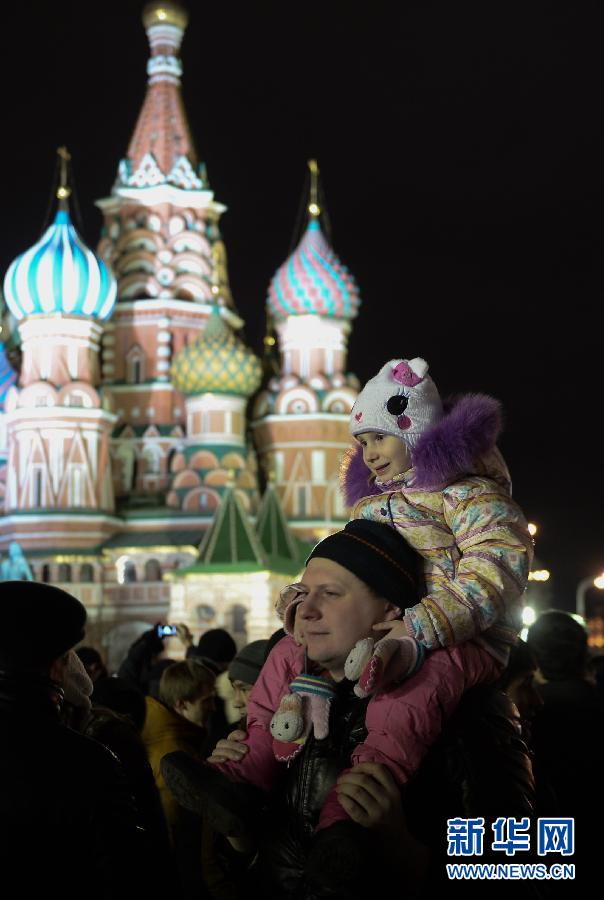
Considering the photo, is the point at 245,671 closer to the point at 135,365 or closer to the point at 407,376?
the point at 407,376

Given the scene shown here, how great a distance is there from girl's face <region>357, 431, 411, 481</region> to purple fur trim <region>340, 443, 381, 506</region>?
90mm

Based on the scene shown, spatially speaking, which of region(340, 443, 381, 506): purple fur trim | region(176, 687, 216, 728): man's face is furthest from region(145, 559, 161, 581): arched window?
region(340, 443, 381, 506): purple fur trim

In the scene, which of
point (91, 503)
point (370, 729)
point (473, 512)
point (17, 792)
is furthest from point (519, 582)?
point (91, 503)

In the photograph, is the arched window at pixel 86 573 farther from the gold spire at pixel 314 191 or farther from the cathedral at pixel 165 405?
the gold spire at pixel 314 191

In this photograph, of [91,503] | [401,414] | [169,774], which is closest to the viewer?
[169,774]

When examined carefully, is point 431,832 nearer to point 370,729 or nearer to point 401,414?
point 370,729

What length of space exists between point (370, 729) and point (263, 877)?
438mm

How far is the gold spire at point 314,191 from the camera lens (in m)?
41.5

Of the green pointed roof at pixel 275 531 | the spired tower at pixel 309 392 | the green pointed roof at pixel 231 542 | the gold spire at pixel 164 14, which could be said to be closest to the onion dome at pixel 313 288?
the spired tower at pixel 309 392

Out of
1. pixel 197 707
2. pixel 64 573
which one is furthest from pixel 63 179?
pixel 197 707

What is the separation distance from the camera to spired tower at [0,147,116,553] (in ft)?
117

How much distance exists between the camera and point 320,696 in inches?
139

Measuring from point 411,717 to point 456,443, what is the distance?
747 millimetres

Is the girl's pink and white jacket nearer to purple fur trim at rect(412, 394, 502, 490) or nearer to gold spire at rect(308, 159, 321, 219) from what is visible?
purple fur trim at rect(412, 394, 502, 490)
